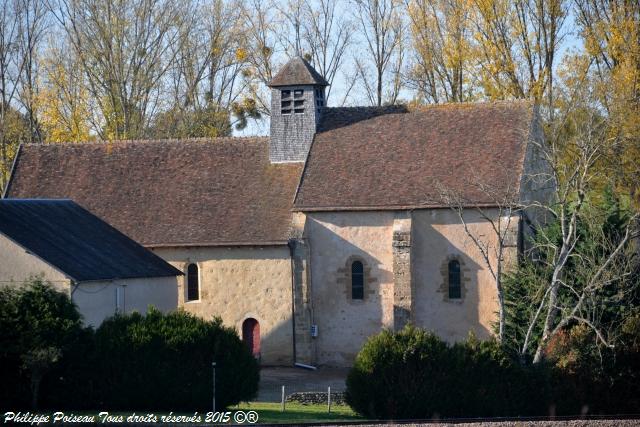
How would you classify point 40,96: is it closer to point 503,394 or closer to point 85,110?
point 85,110

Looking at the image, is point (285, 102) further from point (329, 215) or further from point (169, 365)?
point (169, 365)

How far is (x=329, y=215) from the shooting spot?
40156mm

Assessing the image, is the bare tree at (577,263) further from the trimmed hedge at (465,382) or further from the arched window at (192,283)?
the arched window at (192,283)

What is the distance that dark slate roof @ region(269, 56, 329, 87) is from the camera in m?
43.9

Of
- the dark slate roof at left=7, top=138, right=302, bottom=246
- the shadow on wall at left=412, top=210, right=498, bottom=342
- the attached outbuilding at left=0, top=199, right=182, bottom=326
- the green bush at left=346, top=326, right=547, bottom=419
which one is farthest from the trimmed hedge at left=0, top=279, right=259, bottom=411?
the dark slate roof at left=7, top=138, right=302, bottom=246

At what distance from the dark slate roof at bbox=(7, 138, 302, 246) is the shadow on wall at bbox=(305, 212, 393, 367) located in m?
1.44

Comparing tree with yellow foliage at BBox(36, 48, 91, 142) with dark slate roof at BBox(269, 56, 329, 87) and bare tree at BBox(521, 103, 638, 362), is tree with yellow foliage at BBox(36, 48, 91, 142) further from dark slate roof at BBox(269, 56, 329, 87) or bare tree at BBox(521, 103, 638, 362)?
bare tree at BBox(521, 103, 638, 362)

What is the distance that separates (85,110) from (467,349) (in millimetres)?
30375

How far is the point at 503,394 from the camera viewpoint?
95.4 feet

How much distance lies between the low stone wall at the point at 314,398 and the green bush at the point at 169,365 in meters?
3.32

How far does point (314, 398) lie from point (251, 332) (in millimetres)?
8571

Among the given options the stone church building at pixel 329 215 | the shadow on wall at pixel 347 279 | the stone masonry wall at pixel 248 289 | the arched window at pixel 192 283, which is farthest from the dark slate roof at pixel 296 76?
the arched window at pixel 192 283

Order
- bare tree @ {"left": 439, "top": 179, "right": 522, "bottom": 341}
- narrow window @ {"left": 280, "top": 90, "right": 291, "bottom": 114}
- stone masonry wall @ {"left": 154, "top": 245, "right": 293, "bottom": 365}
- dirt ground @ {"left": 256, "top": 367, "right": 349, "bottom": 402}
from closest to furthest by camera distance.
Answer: dirt ground @ {"left": 256, "top": 367, "right": 349, "bottom": 402}
bare tree @ {"left": 439, "top": 179, "right": 522, "bottom": 341}
stone masonry wall @ {"left": 154, "top": 245, "right": 293, "bottom": 365}
narrow window @ {"left": 280, "top": 90, "right": 291, "bottom": 114}

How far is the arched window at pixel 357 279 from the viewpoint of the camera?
131 ft
